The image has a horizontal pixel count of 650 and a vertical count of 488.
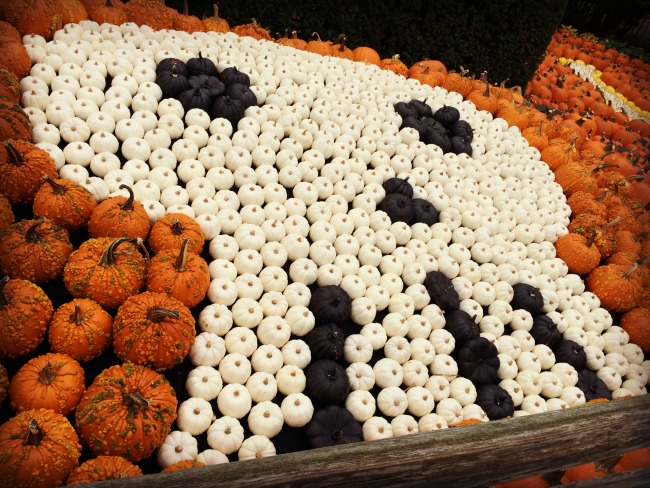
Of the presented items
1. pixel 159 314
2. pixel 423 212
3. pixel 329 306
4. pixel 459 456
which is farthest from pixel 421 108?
pixel 459 456

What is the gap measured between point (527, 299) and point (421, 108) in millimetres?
2017

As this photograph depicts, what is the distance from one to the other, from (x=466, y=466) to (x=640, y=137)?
280 inches

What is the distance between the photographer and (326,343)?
282 cm

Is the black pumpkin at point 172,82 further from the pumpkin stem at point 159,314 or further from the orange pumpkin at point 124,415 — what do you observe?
the orange pumpkin at point 124,415

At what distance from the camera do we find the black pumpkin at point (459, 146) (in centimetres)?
439

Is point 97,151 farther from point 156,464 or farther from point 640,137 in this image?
point 640,137

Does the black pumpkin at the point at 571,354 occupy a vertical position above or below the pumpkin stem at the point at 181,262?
below

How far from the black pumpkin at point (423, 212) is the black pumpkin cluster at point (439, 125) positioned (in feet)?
2.66

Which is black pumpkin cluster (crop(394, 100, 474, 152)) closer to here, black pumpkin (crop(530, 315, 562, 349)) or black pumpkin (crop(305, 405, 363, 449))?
black pumpkin (crop(530, 315, 562, 349))

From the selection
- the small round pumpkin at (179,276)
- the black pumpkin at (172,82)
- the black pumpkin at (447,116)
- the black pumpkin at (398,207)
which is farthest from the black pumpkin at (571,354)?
the black pumpkin at (172,82)

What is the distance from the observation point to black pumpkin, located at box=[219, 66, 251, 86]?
381 centimetres

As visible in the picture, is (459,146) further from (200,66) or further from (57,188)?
(57,188)

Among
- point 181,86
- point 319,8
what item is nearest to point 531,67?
point 319,8

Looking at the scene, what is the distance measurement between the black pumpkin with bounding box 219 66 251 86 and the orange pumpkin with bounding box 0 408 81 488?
2703mm
